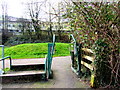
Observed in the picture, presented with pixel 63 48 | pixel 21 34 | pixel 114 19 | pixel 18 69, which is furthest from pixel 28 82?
Answer: pixel 21 34

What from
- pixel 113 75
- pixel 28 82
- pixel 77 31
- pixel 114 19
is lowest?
pixel 28 82

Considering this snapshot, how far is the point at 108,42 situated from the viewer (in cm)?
211

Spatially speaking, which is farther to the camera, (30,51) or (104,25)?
(30,51)

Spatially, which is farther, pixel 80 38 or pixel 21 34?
pixel 21 34

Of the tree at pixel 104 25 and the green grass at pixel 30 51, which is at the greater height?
the tree at pixel 104 25

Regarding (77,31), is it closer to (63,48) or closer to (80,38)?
(80,38)

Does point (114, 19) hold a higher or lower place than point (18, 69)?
higher

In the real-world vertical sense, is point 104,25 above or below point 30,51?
above

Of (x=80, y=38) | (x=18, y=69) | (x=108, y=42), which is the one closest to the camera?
(x=108, y=42)

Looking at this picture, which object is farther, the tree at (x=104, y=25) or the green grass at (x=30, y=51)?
the green grass at (x=30, y=51)

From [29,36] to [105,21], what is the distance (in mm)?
7856

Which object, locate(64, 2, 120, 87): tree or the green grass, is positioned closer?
locate(64, 2, 120, 87): tree

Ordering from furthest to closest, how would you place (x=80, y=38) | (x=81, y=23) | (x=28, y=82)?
(x=80, y=38) < (x=81, y=23) < (x=28, y=82)

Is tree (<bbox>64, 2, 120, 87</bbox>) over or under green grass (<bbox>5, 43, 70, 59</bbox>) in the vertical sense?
over
